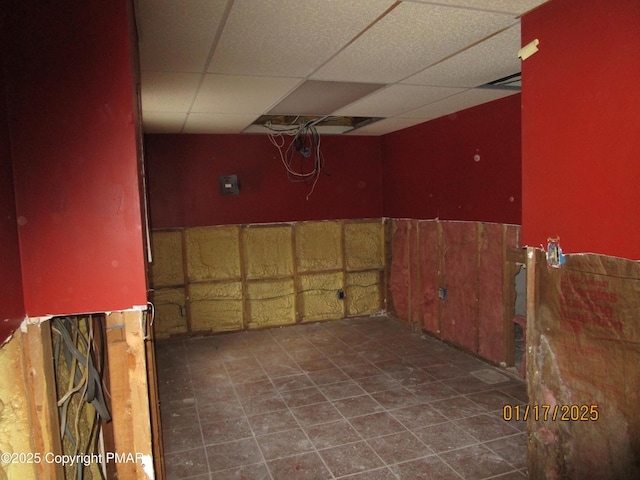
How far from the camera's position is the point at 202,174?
16.9ft

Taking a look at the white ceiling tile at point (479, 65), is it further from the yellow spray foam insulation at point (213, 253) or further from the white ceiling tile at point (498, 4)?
the yellow spray foam insulation at point (213, 253)

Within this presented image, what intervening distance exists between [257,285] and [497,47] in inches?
148

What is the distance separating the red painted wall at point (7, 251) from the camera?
118 cm

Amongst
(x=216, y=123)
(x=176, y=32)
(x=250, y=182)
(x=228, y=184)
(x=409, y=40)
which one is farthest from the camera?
(x=250, y=182)

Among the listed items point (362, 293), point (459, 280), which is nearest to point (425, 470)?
point (459, 280)

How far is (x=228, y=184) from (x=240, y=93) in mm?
1970

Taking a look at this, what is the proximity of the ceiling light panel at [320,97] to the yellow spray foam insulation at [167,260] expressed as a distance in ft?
6.35

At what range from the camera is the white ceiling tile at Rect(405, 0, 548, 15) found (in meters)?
1.88

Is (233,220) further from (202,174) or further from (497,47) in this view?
(497,47)

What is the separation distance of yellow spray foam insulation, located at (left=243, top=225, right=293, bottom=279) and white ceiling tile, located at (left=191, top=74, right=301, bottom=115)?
173 cm

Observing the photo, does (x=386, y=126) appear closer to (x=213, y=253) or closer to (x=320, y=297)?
(x=320, y=297)

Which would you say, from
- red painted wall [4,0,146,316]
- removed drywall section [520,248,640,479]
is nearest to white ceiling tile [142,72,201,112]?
red painted wall [4,0,146,316]

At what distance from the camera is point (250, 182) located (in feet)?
17.5
